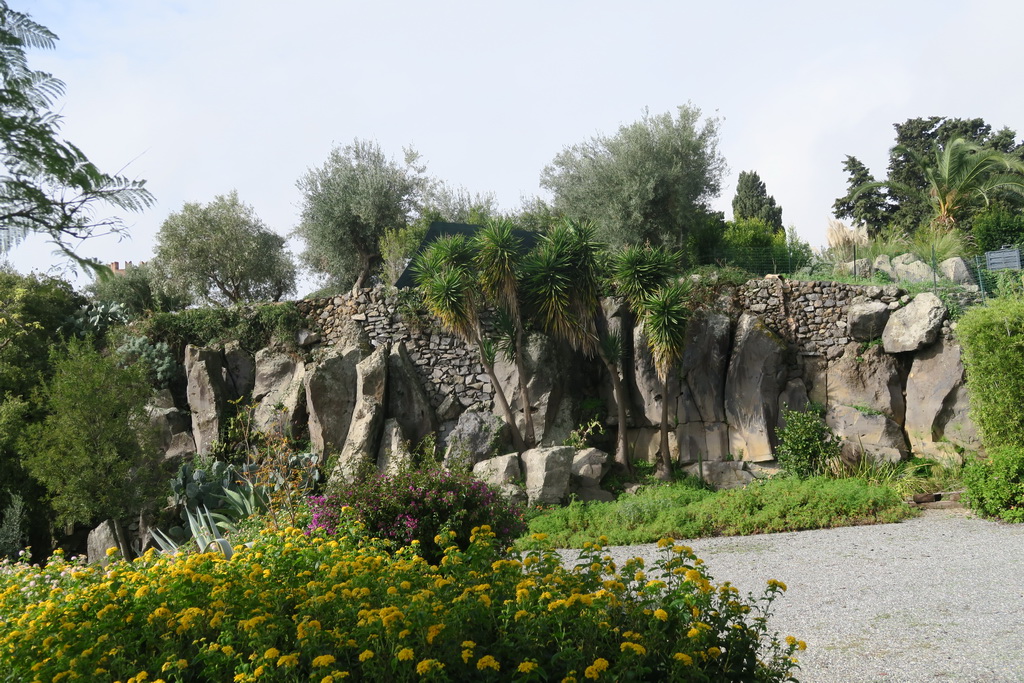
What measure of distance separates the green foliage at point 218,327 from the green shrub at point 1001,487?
12401mm

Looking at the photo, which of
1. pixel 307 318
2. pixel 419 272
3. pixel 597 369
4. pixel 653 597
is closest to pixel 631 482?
pixel 597 369

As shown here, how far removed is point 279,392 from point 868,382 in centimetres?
1122

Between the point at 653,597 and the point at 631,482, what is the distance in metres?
9.58

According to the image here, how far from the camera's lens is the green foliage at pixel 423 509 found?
688 centimetres

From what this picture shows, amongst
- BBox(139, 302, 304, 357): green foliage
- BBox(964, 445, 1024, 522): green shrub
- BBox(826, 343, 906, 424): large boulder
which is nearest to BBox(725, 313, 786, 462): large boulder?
BBox(826, 343, 906, 424): large boulder

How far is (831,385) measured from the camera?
42.8ft

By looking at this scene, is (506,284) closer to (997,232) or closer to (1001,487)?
(1001,487)

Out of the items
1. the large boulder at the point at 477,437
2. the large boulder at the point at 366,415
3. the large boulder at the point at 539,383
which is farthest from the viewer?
the large boulder at the point at 539,383

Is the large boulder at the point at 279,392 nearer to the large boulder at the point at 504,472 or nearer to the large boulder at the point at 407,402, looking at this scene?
the large boulder at the point at 407,402

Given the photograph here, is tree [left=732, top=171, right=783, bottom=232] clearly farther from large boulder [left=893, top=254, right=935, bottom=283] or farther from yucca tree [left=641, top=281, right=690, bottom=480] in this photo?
yucca tree [left=641, top=281, right=690, bottom=480]

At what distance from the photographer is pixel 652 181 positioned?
1706cm

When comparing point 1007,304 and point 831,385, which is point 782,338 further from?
point 1007,304

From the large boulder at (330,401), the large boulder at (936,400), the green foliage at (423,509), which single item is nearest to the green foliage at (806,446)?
the large boulder at (936,400)

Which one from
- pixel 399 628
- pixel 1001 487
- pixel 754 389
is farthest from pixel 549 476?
pixel 399 628
